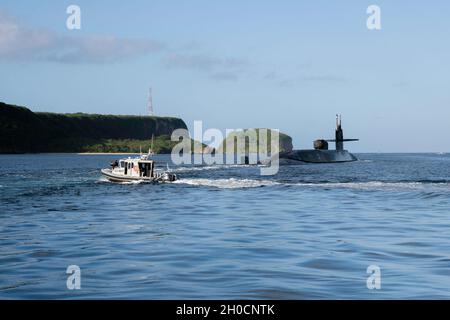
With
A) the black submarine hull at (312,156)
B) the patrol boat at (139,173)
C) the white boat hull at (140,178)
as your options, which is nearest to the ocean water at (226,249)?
the white boat hull at (140,178)

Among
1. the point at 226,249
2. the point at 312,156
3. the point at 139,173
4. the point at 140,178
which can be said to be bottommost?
the point at 226,249

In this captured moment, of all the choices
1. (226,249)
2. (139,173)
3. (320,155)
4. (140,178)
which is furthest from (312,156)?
(226,249)

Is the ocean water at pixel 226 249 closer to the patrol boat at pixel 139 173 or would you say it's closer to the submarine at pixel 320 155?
the patrol boat at pixel 139 173

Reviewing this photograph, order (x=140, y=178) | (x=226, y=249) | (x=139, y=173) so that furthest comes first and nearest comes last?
1. (x=139, y=173)
2. (x=140, y=178)
3. (x=226, y=249)

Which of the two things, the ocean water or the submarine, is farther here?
the submarine

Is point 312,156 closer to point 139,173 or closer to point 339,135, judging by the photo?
point 339,135

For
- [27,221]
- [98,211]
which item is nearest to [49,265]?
[27,221]

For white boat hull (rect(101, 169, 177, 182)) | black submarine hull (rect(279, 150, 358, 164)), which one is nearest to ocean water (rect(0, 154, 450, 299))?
white boat hull (rect(101, 169, 177, 182))

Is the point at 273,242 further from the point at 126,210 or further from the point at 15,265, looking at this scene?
the point at 126,210

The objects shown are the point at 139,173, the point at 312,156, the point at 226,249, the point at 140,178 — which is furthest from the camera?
the point at 312,156

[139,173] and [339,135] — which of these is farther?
[339,135]

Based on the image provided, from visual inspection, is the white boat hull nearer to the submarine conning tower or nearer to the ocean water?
the ocean water

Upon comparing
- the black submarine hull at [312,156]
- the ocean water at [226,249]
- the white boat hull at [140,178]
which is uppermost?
the black submarine hull at [312,156]

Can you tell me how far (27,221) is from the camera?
3481 cm
